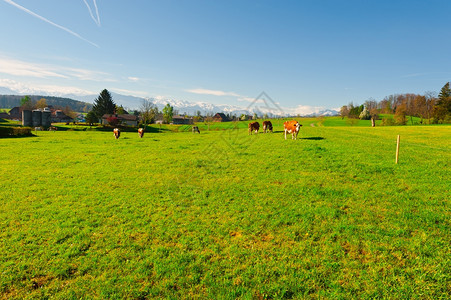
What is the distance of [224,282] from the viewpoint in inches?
184

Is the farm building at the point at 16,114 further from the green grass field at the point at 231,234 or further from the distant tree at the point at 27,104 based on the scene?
the green grass field at the point at 231,234

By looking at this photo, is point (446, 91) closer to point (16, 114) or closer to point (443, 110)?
point (443, 110)

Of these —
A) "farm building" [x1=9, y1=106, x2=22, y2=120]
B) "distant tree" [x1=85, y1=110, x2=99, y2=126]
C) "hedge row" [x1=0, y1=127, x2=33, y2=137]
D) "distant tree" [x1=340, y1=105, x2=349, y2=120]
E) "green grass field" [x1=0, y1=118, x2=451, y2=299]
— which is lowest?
"green grass field" [x1=0, y1=118, x2=451, y2=299]

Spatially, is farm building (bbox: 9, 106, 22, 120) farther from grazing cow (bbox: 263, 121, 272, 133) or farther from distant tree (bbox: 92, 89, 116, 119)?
grazing cow (bbox: 263, 121, 272, 133)

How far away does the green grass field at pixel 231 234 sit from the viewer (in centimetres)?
462

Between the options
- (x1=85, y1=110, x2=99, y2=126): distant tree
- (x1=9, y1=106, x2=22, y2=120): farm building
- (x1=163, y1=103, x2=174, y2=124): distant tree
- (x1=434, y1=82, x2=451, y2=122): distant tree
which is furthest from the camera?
(x1=9, y1=106, x2=22, y2=120): farm building

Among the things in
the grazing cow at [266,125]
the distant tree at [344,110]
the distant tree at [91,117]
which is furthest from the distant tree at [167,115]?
the grazing cow at [266,125]

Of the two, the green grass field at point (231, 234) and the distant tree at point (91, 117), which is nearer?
the green grass field at point (231, 234)

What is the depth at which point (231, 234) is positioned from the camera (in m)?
6.55

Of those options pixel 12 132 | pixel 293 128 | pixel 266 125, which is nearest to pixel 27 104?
pixel 12 132

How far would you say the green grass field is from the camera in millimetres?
4621

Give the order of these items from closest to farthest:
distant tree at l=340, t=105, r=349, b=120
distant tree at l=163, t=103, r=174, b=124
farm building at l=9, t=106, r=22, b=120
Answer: distant tree at l=340, t=105, r=349, b=120 < distant tree at l=163, t=103, r=174, b=124 < farm building at l=9, t=106, r=22, b=120

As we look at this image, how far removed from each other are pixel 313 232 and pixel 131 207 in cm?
648

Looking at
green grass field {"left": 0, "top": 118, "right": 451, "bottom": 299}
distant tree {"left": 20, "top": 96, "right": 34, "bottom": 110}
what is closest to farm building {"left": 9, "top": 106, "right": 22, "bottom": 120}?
distant tree {"left": 20, "top": 96, "right": 34, "bottom": 110}
